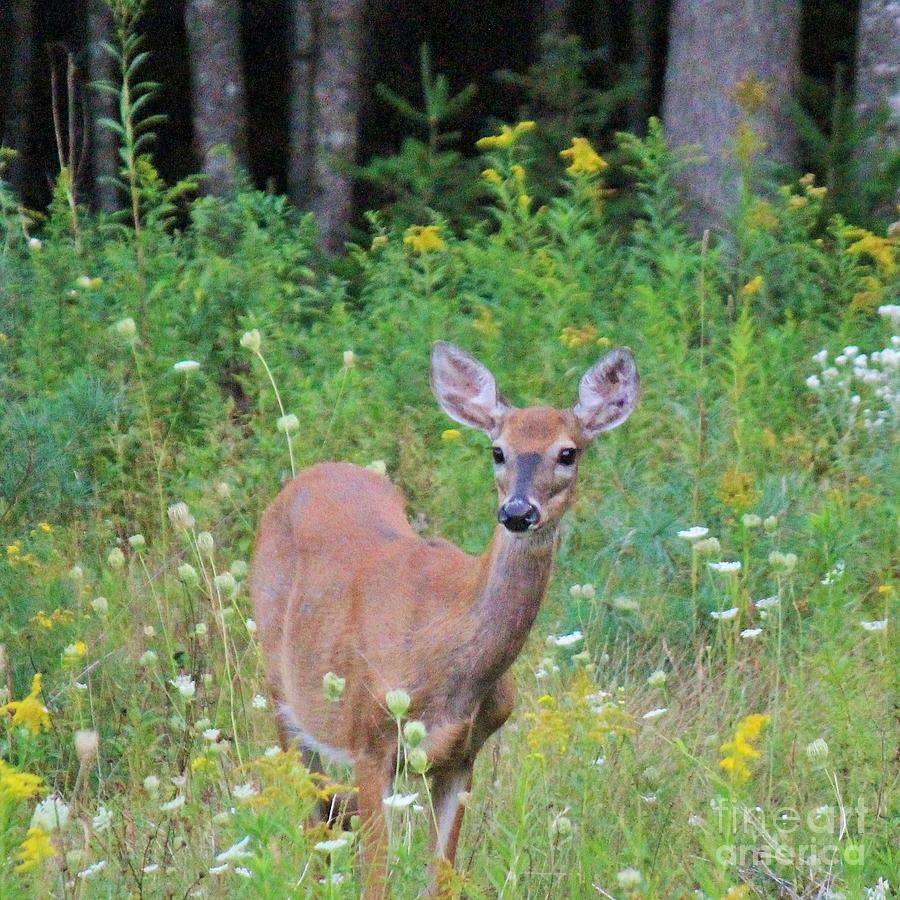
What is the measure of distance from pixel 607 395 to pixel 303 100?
22.0ft

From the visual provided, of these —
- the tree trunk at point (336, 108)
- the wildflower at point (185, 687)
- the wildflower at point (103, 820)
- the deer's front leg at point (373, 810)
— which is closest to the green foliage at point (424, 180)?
the tree trunk at point (336, 108)

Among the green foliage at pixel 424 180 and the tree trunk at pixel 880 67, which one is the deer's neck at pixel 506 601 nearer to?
the green foliage at pixel 424 180

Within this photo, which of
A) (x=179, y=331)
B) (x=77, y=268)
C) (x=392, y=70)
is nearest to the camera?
(x=179, y=331)

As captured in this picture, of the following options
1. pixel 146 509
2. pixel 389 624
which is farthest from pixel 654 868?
pixel 146 509

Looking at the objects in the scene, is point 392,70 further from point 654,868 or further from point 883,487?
point 654,868

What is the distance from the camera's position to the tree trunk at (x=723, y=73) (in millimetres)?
9516

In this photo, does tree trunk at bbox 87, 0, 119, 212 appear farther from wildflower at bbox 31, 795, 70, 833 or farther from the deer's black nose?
wildflower at bbox 31, 795, 70, 833

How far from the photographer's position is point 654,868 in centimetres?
357

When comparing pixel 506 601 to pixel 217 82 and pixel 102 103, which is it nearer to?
pixel 217 82

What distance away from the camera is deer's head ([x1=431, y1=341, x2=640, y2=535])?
13.4 ft

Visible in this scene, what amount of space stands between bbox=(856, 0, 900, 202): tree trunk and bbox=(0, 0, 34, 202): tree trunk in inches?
241

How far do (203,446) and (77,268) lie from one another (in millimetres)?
1417

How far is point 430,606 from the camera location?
13.7 ft

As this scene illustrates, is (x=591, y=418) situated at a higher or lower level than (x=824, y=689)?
higher
